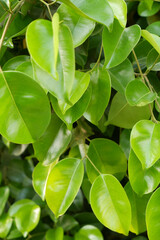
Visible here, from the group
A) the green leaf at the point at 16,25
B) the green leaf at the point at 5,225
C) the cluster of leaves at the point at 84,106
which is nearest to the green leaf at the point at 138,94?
the cluster of leaves at the point at 84,106

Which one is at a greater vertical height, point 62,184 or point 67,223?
point 62,184

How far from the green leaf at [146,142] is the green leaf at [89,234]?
0.31 m

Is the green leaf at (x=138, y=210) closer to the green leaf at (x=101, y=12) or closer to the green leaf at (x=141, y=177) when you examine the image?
the green leaf at (x=141, y=177)

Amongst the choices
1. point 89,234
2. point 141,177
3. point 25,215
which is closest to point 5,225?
point 25,215

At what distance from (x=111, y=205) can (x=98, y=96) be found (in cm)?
17

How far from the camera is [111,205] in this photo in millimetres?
457

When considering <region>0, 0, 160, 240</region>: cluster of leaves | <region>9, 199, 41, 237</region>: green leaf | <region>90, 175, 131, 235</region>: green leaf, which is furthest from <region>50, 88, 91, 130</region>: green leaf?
<region>9, 199, 41, 237</region>: green leaf

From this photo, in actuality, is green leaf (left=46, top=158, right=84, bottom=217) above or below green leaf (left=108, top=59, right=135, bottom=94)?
below

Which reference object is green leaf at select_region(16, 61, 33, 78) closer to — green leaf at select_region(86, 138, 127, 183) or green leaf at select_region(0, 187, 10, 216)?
green leaf at select_region(86, 138, 127, 183)

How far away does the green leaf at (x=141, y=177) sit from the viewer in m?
0.45

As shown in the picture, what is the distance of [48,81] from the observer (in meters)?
0.39

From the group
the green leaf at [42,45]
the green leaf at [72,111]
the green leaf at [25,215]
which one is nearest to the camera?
the green leaf at [42,45]

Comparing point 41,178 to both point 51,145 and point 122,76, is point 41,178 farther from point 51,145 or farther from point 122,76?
point 122,76

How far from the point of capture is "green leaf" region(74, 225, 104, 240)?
654 millimetres
